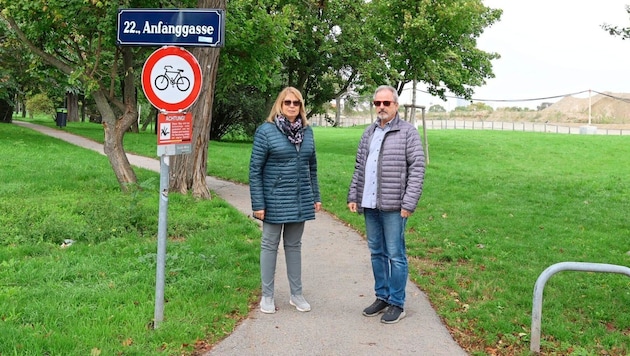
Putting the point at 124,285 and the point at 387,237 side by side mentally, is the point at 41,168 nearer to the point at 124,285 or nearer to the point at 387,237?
the point at 124,285

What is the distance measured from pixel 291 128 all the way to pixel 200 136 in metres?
5.75

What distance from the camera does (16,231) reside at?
706 centimetres

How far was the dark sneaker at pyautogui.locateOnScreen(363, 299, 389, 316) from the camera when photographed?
16.1ft

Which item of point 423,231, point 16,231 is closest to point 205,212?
point 16,231

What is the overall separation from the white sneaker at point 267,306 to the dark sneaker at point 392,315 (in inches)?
37.2

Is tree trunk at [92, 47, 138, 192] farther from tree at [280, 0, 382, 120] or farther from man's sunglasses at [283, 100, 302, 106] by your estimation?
tree at [280, 0, 382, 120]

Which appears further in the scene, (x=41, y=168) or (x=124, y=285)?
(x=41, y=168)

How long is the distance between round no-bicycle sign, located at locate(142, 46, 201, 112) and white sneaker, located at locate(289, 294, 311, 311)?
1.96m

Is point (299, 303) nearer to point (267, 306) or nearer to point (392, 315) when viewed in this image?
point (267, 306)

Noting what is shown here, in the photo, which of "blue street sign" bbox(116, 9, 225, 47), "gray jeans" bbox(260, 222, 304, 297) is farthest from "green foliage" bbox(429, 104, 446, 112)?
"blue street sign" bbox(116, 9, 225, 47)

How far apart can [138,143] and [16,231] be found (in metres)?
15.8

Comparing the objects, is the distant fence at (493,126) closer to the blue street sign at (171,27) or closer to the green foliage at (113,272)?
the green foliage at (113,272)

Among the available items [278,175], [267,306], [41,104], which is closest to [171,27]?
[278,175]

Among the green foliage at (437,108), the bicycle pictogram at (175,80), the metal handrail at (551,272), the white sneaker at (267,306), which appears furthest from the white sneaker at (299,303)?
the green foliage at (437,108)
